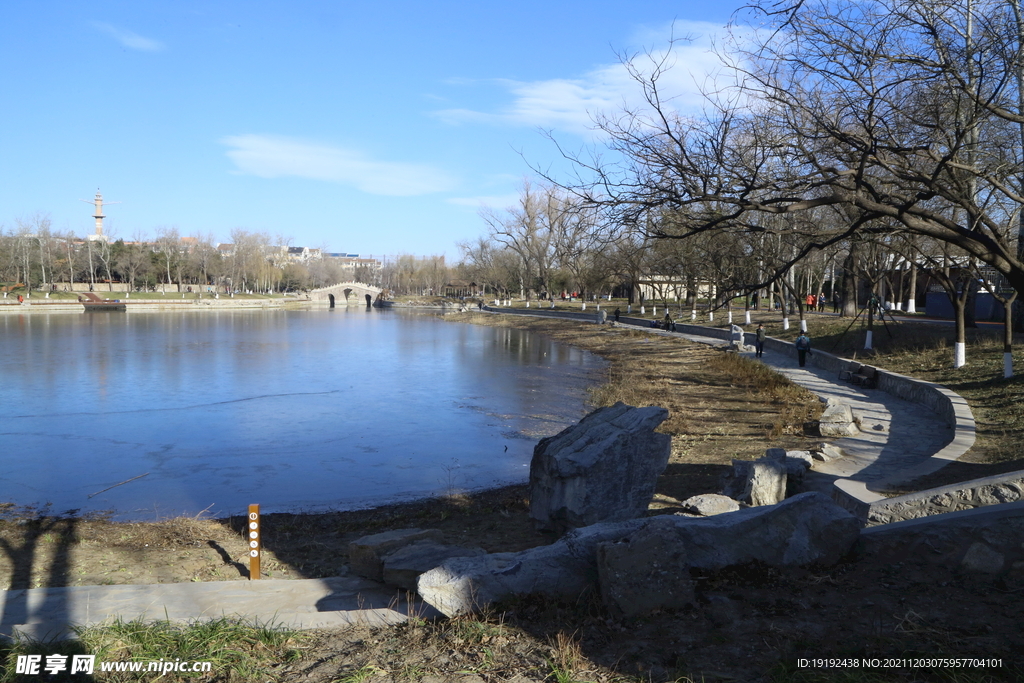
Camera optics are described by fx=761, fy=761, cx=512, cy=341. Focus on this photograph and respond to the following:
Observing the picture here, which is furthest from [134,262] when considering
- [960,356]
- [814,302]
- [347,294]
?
[960,356]

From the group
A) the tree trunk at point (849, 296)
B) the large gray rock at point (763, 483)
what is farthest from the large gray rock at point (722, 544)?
the tree trunk at point (849, 296)

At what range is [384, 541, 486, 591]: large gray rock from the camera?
6.05 meters

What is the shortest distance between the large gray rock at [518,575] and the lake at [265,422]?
23.6ft

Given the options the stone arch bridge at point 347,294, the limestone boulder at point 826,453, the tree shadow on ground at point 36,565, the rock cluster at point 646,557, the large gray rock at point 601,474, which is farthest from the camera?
the stone arch bridge at point 347,294

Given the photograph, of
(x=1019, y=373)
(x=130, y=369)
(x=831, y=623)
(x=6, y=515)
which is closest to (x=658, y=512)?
(x=831, y=623)

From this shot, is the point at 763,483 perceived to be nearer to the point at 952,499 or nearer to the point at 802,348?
the point at 952,499

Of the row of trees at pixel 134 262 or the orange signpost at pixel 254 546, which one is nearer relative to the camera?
the orange signpost at pixel 254 546

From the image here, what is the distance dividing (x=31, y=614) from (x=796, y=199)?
7.84 m

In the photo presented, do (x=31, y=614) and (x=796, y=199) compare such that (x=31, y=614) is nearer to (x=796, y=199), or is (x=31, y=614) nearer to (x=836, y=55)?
(x=796, y=199)

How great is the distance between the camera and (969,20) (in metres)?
8.87

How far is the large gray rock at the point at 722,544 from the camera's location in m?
4.68

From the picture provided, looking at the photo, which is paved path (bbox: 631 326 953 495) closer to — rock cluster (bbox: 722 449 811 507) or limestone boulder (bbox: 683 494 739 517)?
rock cluster (bbox: 722 449 811 507)

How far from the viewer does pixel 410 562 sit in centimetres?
616

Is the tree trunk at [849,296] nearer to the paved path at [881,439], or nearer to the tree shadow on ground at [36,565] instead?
the paved path at [881,439]
